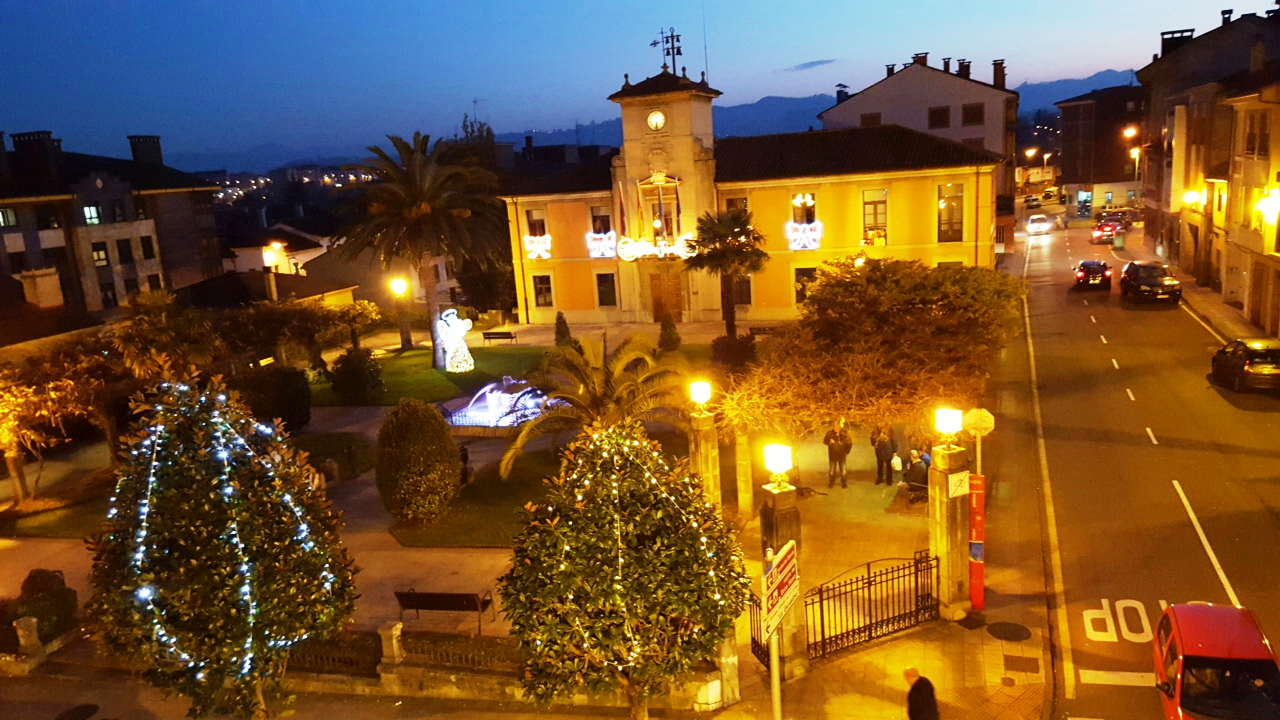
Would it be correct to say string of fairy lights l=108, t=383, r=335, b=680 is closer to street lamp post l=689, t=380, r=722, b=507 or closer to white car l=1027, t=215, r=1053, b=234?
street lamp post l=689, t=380, r=722, b=507

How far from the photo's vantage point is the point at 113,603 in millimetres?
9961

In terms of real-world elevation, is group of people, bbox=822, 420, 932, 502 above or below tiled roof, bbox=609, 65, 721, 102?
below

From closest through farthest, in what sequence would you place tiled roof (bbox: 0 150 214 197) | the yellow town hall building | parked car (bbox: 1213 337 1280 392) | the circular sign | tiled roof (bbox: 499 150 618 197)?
the circular sign, parked car (bbox: 1213 337 1280 392), the yellow town hall building, tiled roof (bbox: 499 150 618 197), tiled roof (bbox: 0 150 214 197)

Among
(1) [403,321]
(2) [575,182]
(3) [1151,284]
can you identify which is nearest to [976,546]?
(3) [1151,284]

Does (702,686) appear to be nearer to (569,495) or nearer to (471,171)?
(569,495)

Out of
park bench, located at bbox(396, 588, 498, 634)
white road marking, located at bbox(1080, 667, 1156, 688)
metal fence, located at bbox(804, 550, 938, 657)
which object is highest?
park bench, located at bbox(396, 588, 498, 634)

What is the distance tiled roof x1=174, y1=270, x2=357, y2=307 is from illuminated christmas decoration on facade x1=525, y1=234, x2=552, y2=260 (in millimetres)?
10294

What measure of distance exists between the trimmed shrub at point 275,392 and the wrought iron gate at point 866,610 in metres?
18.1

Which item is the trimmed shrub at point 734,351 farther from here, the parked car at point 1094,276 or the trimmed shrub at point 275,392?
the parked car at point 1094,276

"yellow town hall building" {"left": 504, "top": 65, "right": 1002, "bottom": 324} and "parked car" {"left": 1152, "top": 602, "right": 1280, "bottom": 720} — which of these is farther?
"yellow town hall building" {"left": 504, "top": 65, "right": 1002, "bottom": 324}

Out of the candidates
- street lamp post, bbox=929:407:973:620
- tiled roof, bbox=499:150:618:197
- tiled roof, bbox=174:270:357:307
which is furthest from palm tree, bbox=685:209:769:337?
tiled roof, bbox=174:270:357:307

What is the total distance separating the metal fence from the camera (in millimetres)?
12434

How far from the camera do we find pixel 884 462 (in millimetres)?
18953

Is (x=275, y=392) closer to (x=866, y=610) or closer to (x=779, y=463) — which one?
(x=779, y=463)
